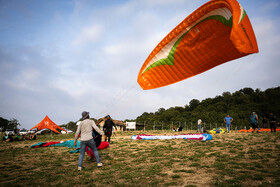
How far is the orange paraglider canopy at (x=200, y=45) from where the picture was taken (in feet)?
17.5

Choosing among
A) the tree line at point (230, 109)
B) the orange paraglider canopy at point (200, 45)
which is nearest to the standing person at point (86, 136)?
the orange paraglider canopy at point (200, 45)

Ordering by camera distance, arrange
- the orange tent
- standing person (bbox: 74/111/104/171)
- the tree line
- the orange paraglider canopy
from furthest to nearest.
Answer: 1. the tree line
2. the orange tent
3. standing person (bbox: 74/111/104/171)
4. the orange paraglider canopy

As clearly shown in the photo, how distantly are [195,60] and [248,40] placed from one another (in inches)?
130

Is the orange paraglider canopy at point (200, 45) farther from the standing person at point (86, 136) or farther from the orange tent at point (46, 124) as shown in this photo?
the orange tent at point (46, 124)

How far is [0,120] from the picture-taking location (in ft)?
252

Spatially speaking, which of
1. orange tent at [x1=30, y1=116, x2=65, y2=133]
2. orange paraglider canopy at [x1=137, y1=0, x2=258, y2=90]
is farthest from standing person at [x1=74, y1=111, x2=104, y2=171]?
orange tent at [x1=30, y1=116, x2=65, y2=133]

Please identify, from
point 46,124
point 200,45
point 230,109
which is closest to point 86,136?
point 200,45

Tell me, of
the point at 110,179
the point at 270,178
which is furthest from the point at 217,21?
the point at 110,179

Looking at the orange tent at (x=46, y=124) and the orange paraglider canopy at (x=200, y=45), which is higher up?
the orange paraglider canopy at (x=200, y=45)

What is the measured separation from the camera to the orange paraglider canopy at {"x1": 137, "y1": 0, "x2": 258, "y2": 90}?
5334 mm

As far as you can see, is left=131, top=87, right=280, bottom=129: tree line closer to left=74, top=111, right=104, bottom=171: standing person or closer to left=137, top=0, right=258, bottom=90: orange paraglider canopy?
left=137, top=0, right=258, bottom=90: orange paraglider canopy

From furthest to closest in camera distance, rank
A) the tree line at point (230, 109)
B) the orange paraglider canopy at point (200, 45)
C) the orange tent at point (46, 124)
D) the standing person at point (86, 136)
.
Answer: the tree line at point (230, 109), the orange tent at point (46, 124), the standing person at point (86, 136), the orange paraglider canopy at point (200, 45)

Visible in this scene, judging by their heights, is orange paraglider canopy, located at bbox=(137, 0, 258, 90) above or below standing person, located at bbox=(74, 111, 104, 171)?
above

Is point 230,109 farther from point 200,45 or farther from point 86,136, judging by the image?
point 86,136
